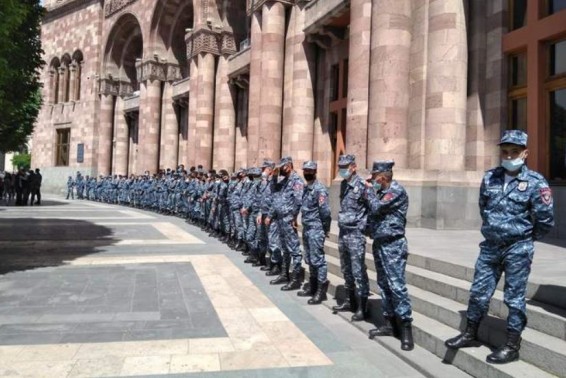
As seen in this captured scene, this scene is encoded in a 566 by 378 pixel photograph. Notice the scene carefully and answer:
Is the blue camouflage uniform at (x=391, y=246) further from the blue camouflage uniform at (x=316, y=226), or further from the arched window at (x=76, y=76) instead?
the arched window at (x=76, y=76)

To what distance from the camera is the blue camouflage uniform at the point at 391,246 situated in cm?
455

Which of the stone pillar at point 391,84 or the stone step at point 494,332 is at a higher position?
the stone pillar at point 391,84

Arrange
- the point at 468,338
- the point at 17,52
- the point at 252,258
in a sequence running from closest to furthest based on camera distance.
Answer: the point at 468,338 < the point at 17,52 < the point at 252,258

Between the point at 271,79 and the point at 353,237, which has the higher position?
the point at 271,79

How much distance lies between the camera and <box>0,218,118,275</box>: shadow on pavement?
28.6ft

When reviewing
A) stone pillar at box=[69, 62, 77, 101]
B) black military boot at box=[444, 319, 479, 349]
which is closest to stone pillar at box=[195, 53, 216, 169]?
stone pillar at box=[69, 62, 77, 101]

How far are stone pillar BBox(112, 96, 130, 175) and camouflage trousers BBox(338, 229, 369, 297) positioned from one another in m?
30.5

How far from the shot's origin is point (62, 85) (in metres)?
38.6

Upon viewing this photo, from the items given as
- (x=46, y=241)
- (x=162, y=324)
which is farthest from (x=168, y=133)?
(x=162, y=324)

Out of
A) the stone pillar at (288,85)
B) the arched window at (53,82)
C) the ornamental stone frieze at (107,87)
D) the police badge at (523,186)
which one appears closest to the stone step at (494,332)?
the police badge at (523,186)

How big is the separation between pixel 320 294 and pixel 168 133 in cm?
2335

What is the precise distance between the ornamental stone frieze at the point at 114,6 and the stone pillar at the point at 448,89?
84.0 ft

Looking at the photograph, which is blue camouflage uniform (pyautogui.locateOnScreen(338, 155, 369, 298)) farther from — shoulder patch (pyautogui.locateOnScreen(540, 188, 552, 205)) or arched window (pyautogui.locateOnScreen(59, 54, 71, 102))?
arched window (pyautogui.locateOnScreen(59, 54, 71, 102))

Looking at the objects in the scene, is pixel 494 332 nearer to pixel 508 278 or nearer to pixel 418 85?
pixel 508 278
